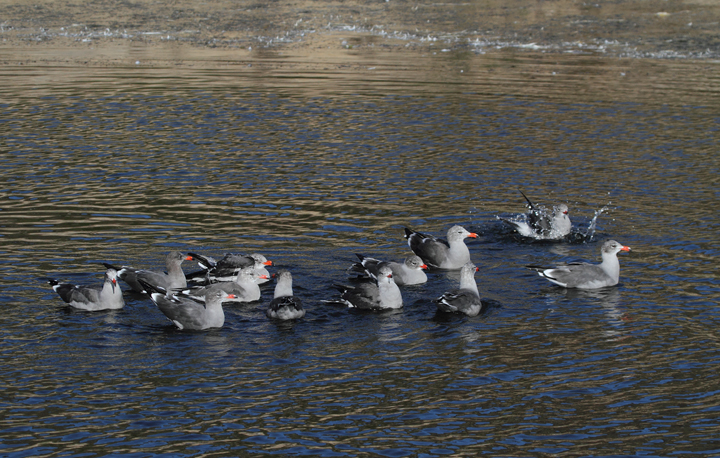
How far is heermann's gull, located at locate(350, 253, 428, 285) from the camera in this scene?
43.6 ft

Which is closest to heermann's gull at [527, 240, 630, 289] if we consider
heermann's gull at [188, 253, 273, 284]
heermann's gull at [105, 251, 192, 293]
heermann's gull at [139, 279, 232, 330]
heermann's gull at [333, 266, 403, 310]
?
heermann's gull at [333, 266, 403, 310]

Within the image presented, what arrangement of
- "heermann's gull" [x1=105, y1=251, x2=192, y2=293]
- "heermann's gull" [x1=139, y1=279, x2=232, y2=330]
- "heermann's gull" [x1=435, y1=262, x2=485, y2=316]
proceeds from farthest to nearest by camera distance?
"heermann's gull" [x1=105, y1=251, x2=192, y2=293]
"heermann's gull" [x1=435, y1=262, x2=485, y2=316]
"heermann's gull" [x1=139, y1=279, x2=232, y2=330]

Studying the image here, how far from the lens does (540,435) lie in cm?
868

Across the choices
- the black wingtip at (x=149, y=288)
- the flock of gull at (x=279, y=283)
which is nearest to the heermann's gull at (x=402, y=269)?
the flock of gull at (x=279, y=283)

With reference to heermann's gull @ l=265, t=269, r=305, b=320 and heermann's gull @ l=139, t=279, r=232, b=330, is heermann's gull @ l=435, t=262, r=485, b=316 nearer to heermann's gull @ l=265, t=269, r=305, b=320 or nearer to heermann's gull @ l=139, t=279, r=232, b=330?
heermann's gull @ l=265, t=269, r=305, b=320

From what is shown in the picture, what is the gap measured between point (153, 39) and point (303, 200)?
24199mm

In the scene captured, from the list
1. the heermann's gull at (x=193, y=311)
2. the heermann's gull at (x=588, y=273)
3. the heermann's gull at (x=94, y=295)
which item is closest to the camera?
the heermann's gull at (x=193, y=311)

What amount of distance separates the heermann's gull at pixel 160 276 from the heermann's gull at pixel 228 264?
0.38 metres

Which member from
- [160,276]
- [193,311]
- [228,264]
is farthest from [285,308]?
[160,276]

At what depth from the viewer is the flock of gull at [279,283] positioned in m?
11.7

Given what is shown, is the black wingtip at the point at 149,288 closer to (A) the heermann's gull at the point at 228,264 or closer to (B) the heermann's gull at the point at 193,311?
(B) the heermann's gull at the point at 193,311

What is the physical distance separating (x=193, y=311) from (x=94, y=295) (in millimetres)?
1537

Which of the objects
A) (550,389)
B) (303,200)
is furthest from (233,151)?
(550,389)

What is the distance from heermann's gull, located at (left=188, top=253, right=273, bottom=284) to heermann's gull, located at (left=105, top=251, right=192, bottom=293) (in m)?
0.38
